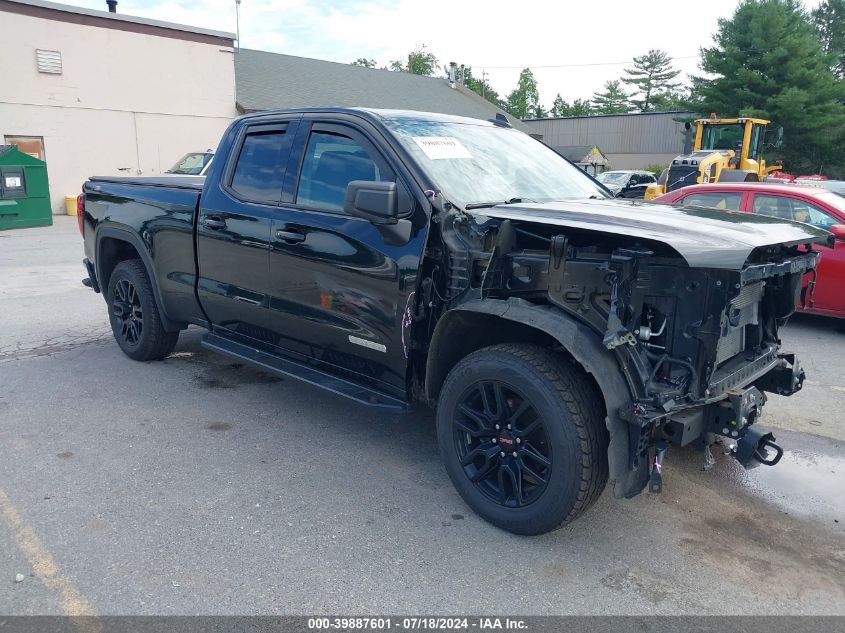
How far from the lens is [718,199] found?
7.91 m

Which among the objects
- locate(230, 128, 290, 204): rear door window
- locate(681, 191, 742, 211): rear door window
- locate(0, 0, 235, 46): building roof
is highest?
locate(0, 0, 235, 46): building roof

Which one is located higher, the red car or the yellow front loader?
the yellow front loader

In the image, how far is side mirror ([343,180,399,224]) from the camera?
3.47 m

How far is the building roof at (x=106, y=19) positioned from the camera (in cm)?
Answer: 2033

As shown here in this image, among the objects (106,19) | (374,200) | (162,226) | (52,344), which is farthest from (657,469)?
(106,19)

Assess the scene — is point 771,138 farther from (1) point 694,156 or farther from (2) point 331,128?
(2) point 331,128

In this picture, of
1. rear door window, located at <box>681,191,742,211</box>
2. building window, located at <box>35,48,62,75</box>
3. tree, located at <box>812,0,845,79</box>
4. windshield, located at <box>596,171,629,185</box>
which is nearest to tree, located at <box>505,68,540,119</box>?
tree, located at <box>812,0,845,79</box>

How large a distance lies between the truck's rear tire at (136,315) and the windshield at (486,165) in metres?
2.80

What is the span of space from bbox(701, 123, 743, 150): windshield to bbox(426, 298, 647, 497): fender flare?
18510 mm

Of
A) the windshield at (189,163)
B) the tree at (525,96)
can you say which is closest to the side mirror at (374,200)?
the windshield at (189,163)

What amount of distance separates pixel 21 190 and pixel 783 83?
33.5m

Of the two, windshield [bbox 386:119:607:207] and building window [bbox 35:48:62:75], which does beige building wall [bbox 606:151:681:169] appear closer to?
building window [bbox 35:48:62:75]

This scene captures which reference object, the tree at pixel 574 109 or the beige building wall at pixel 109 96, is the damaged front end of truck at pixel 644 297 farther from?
the tree at pixel 574 109

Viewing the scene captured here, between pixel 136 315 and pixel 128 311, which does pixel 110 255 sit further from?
pixel 136 315
